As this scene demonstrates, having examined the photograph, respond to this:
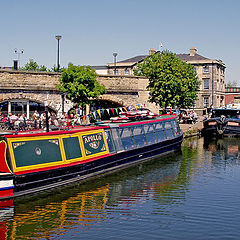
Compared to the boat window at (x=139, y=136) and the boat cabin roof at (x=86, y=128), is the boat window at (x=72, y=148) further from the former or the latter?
the boat window at (x=139, y=136)

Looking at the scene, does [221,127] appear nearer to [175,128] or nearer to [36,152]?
[175,128]

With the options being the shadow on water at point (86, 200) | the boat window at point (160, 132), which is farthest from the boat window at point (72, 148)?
the boat window at point (160, 132)

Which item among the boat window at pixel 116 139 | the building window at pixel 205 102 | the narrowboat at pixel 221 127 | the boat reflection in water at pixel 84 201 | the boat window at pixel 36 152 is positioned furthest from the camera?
the building window at pixel 205 102

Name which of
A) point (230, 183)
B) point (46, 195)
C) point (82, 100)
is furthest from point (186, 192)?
point (82, 100)

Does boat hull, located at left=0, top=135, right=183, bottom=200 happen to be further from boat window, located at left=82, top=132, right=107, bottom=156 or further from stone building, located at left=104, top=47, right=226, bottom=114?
stone building, located at left=104, top=47, right=226, bottom=114

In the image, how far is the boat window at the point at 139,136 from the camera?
22.9m

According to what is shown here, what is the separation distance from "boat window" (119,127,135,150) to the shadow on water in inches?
45.0

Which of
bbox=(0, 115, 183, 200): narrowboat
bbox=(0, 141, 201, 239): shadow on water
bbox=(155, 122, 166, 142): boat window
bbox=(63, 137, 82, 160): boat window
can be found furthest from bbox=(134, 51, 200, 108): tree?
bbox=(63, 137, 82, 160): boat window

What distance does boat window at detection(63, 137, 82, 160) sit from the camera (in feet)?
57.0

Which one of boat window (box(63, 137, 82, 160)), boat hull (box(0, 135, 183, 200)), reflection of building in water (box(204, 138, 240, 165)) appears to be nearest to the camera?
boat hull (box(0, 135, 183, 200))

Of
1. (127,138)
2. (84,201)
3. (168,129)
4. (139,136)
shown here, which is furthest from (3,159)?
(168,129)

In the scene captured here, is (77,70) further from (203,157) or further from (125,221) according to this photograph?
(125,221)

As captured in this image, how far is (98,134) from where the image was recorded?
1975cm

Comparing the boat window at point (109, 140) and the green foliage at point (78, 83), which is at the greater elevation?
the green foliage at point (78, 83)
